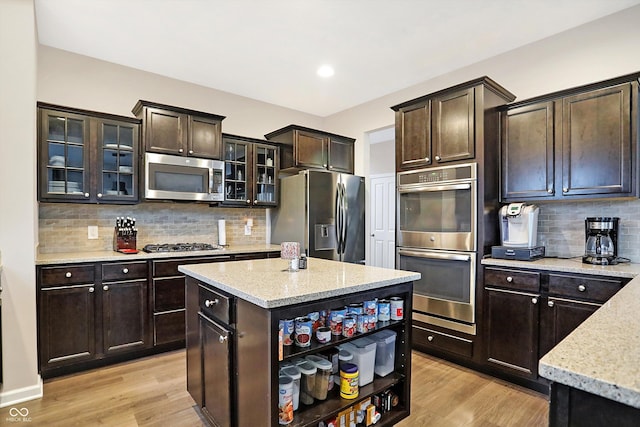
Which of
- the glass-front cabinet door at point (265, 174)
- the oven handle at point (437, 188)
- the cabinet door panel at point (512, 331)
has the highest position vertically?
the glass-front cabinet door at point (265, 174)

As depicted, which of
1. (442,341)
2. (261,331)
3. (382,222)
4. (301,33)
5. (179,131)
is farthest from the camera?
(382,222)

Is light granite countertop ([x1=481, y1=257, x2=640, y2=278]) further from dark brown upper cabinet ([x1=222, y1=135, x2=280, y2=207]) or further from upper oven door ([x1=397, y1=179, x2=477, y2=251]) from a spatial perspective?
dark brown upper cabinet ([x1=222, y1=135, x2=280, y2=207])

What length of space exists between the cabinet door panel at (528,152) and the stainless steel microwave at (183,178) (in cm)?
279

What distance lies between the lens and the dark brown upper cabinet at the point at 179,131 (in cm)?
323

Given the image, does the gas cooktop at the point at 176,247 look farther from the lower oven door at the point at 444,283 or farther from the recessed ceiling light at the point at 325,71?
the recessed ceiling light at the point at 325,71

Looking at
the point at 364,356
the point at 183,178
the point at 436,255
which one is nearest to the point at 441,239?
the point at 436,255

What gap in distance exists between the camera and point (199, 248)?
347 centimetres

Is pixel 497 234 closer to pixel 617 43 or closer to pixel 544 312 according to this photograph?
pixel 544 312

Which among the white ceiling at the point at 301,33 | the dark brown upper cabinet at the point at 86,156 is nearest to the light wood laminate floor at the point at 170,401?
the dark brown upper cabinet at the point at 86,156

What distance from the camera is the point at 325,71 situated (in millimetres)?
3609

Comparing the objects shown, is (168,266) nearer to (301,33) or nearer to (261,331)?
(261,331)

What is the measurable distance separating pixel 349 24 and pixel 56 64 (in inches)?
106

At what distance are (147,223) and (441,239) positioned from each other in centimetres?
296

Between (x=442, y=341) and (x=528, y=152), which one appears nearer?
(x=528, y=152)
